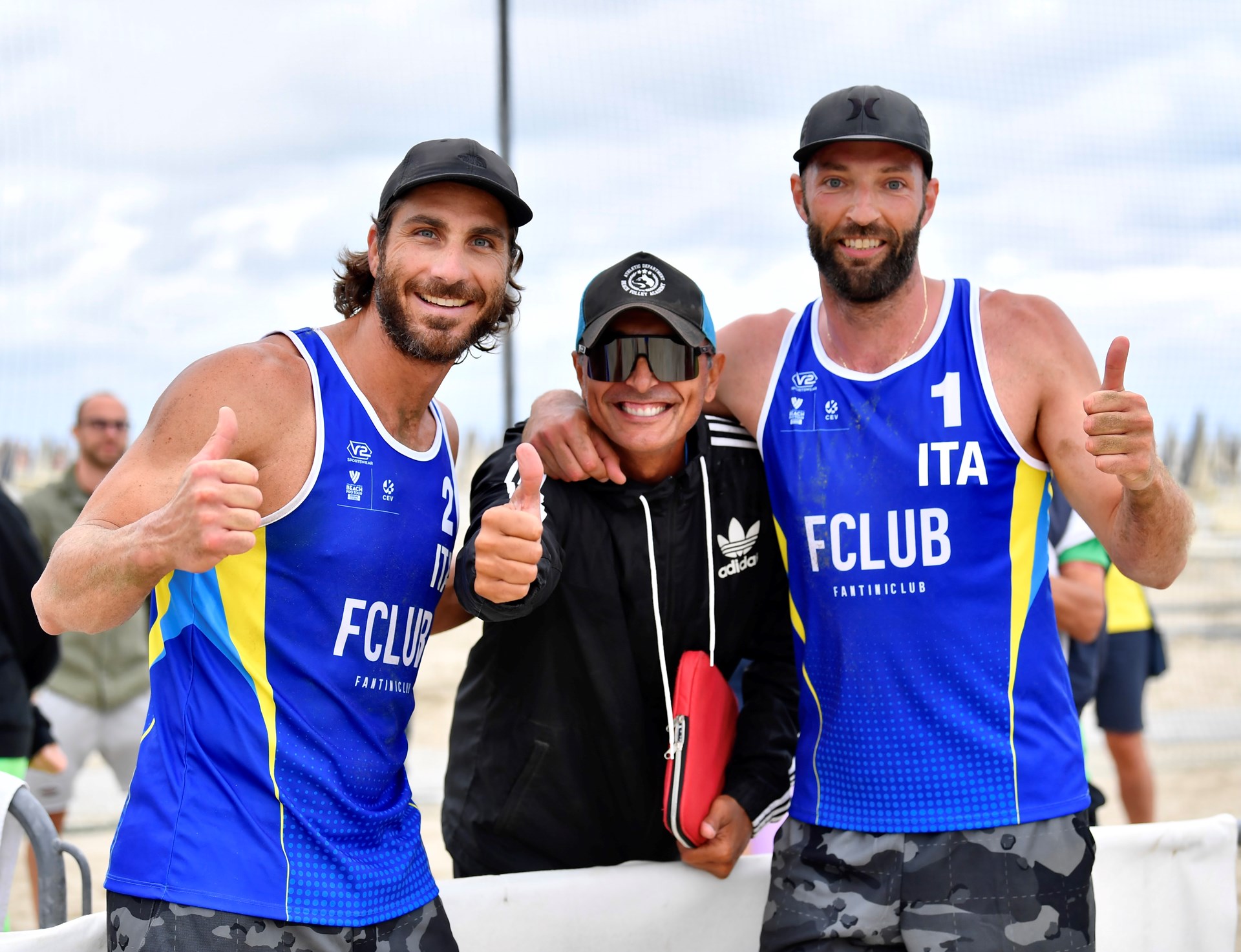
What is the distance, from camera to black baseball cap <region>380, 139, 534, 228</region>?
2383 mm

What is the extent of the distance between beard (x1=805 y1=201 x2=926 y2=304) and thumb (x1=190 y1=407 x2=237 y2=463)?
4.60 ft

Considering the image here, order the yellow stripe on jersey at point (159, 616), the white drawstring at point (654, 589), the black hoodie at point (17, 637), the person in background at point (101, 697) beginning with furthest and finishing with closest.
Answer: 1. the person in background at point (101, 697)
2. the black hoodie at point (17, 637)
3. the white drawstring at point (654, 589)
4. the yellow stripe on jersey at point (159, 616)

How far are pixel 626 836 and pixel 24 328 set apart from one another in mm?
5057

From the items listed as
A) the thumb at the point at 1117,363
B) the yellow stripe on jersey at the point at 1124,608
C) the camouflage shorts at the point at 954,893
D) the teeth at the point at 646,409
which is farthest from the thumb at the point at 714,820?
the yellow stripe on jersey at the point at 1124,608

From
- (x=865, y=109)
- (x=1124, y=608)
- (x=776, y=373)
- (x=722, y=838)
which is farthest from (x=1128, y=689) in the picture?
(x=865, y=109)

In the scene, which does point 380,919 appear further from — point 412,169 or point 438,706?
point 438,706

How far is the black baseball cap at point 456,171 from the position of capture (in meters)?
2.38

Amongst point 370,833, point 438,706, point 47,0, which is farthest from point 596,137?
point 438,706

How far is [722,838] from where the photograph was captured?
107 inches

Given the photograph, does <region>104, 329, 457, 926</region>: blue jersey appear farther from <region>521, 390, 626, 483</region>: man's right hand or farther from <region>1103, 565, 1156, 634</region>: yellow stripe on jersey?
<region>1103, 565, 1156, 634</region>: yellow stripe on jersey

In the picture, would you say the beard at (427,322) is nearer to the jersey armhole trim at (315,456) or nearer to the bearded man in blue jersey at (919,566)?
the jersey armhole trim at (315,456)

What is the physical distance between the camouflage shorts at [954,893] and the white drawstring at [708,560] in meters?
0.59

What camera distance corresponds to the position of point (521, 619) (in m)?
2.80

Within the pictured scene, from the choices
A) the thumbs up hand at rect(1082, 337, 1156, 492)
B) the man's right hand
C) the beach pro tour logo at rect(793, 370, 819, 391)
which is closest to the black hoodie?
the man's right hand
